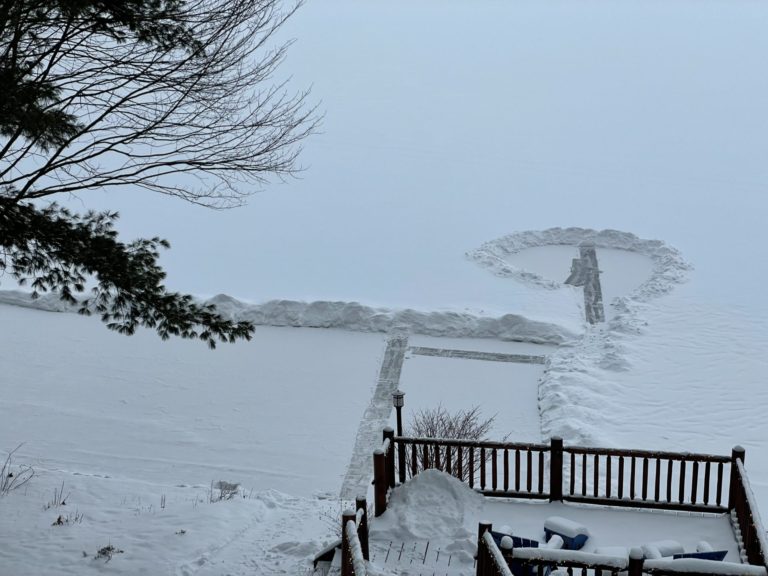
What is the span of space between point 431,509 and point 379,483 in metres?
0.64

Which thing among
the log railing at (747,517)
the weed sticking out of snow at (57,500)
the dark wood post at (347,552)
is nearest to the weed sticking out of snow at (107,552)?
the weed sticking out of snow at (57,500)

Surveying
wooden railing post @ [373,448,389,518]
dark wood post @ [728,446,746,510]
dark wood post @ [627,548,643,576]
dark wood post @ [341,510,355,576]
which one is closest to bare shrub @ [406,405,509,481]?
wooden railing post @ [373,448,389,518]

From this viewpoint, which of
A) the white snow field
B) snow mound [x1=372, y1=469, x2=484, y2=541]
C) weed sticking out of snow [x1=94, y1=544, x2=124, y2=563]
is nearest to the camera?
snow mound [x1=372, y1=469, x2=484, y2=541]

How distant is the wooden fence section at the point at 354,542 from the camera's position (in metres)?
6.68

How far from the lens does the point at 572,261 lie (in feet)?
94.7

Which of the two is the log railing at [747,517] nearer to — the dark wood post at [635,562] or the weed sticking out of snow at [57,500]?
the dark wood post at [635,562]

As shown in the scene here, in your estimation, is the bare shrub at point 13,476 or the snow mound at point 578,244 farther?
the snow mound at point 578,244

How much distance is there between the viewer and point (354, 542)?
7047 mm

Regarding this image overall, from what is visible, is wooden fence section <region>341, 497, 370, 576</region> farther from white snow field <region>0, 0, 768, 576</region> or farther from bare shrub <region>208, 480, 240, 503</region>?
bare shrub <region>208, 480, 240, 503</region>

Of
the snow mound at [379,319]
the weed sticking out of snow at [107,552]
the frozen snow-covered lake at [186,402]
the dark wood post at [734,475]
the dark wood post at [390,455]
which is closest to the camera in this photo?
the dark wood post at [734,475]

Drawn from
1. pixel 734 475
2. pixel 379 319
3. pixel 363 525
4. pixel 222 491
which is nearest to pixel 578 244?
pixel 379 319

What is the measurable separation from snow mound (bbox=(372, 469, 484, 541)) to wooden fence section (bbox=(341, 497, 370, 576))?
0.77 meters

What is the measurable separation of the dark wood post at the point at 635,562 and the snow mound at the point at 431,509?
2540 millimetres

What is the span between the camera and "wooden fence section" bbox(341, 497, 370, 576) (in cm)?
668
